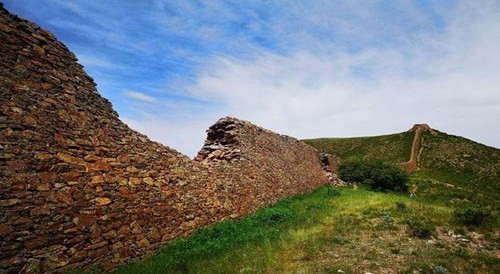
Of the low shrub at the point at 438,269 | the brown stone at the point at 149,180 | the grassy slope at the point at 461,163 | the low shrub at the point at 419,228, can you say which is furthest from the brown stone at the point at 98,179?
the grassy slope at the point at 461,163

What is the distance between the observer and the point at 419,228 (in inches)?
337

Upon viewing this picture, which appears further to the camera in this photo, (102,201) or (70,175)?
(102,201)

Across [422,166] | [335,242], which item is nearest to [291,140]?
[335,242]

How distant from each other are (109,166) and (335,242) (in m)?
5.70

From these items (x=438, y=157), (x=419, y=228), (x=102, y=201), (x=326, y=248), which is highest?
(x=438, y=157)

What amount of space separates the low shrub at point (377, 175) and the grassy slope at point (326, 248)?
16272 mm

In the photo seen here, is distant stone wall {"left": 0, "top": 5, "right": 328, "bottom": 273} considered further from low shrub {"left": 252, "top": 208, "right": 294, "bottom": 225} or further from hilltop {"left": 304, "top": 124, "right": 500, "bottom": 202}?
hilltop {"left": 304, "top": 124, "right": 500, "bottom": 202}

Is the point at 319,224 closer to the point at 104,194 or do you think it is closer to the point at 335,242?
the point at 335,242

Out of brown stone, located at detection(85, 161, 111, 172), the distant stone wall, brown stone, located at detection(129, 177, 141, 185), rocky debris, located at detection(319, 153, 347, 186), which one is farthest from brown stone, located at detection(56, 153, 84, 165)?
rocky debris, located at detection(319, 153, 347, 186)

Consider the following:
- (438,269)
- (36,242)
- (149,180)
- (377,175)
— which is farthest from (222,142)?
(377,175)

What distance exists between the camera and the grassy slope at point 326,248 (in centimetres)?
618

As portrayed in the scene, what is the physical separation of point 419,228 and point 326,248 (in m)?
3.08

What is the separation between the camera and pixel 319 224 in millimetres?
9945

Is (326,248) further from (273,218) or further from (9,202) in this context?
(9,202)
